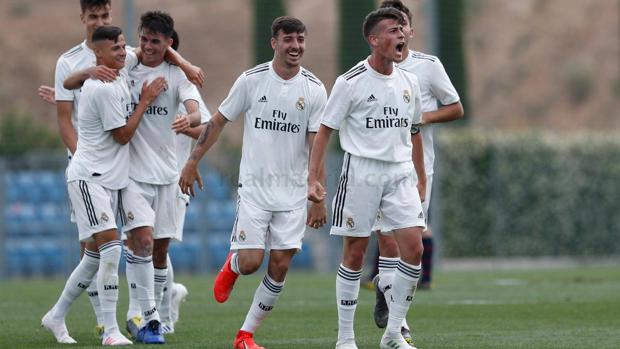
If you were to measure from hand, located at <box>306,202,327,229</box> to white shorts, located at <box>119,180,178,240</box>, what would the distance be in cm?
150

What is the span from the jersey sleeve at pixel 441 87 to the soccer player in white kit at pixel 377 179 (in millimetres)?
1307

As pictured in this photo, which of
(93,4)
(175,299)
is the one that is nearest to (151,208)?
(175,299)

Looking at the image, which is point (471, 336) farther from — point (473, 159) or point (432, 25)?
point (473, 159)

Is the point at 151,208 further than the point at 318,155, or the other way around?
the point at 151,208

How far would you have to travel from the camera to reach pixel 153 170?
9.54 meters

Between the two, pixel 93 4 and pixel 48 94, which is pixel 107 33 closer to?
pixel 93 4

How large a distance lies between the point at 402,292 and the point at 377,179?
2.56 ft

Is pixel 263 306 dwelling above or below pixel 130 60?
below

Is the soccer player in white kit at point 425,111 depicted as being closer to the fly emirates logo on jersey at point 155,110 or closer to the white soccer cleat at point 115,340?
the fly emirates logo on jersey at point 155,110

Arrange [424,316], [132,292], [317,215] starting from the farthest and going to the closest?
1. [424,316]
2. [132,292]
3. [317,215]

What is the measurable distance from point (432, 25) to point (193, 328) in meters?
12.5

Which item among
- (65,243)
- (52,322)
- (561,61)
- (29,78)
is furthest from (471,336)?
(561,61)

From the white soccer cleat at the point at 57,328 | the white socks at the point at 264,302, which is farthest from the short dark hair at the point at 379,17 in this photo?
the white soccer cleat at the point at 57,328

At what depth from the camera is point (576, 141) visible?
25656mm
